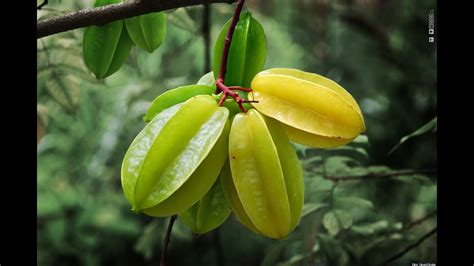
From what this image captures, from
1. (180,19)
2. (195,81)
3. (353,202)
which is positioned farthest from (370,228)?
(195,81)

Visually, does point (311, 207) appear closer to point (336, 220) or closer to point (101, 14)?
point (336, 220)

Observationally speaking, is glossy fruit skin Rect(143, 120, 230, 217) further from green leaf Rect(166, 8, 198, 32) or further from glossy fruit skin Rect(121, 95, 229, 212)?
green leaf Rect(166, 8, 198, 32)

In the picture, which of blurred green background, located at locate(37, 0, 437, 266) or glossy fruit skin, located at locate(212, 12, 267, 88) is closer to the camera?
glossy fruit skin, located at locate(212, 12, 267, 88)

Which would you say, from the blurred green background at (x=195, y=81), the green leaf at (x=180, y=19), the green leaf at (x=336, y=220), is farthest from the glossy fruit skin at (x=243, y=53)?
the blurred green background at (x=195, y=81)

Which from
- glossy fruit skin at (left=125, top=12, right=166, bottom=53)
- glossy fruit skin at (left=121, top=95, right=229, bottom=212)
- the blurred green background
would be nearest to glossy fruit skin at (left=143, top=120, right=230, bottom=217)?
glossy fruit skin at (left=121, top=95, right=229, bottom=212)
